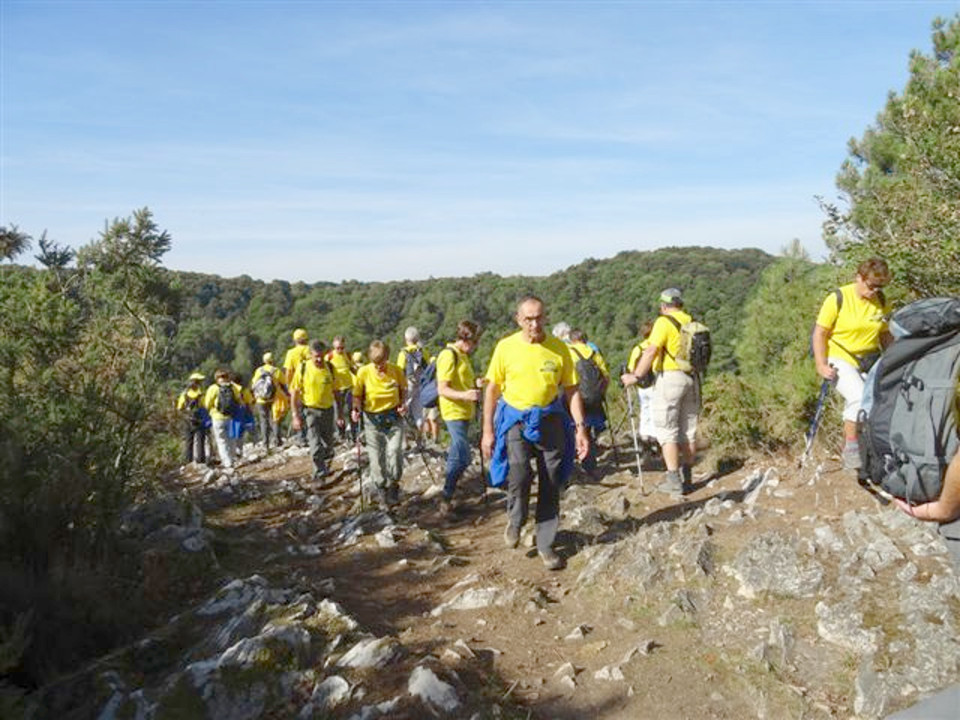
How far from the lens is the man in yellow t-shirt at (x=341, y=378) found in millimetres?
11164

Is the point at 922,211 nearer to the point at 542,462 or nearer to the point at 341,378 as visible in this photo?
the point at 542,462

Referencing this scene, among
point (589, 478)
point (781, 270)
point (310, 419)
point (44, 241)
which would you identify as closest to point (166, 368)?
point (310, 419)

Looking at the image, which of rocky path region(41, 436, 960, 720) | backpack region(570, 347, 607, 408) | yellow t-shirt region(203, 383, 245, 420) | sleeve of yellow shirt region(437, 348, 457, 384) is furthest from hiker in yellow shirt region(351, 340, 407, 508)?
yellow t-shirt region(203, 383, 245, 420)

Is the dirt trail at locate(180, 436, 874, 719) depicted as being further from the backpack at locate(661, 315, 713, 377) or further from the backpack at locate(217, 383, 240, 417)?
the backpack at locate(217, 383, 240, 417)

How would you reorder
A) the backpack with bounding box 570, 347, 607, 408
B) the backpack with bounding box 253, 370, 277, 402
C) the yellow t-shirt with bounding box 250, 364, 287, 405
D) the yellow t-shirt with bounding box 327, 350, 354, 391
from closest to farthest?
the backpack with bounding box 570, 347, 607, 408
the yellow t-shirt with bounding box 327, 350, 354, 391
the backpack with bounding box 253, 370, 277, 402
the yellow t-shirt with bounding box 250, 364, 287, 405

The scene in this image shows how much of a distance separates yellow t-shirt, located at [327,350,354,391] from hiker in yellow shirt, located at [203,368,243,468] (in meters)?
1.68

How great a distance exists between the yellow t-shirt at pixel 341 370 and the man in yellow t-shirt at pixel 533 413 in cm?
537

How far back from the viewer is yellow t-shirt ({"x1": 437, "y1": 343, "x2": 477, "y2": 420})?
7594 millimetres

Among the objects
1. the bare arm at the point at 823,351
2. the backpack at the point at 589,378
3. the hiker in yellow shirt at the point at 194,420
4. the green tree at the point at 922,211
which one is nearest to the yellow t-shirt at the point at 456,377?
the backpack at the point at 589,378

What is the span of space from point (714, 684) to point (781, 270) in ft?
38.4

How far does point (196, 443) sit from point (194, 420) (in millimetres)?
745

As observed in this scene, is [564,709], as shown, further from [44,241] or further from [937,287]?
[44,241]

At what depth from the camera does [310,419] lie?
993 cm

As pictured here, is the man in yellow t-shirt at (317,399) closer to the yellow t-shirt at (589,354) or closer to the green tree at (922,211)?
the yellow t-shirt at (589,354)
